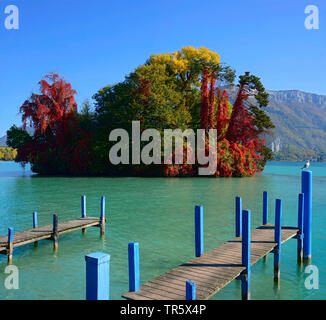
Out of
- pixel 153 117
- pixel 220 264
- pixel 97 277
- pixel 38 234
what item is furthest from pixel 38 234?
pixel 153 117

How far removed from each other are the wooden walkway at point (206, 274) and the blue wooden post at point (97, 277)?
1.79 meters

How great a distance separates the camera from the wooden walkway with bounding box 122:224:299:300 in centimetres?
649

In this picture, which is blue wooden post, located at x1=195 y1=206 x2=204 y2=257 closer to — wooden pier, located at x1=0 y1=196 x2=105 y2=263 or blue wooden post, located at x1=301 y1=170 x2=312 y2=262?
blue wooden post, located at x1=301 y1=170 x2=312 y2=262

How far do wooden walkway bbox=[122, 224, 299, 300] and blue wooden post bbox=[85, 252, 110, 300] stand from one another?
179cm

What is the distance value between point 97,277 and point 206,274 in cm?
354

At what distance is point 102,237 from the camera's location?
45.7 feet

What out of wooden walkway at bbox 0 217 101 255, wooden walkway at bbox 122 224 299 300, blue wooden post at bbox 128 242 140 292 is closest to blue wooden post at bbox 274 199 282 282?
wooden walkway at bbox 122 224 299 300

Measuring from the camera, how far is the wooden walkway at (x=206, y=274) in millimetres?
6491

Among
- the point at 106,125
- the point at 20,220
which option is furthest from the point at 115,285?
the point at 106,125

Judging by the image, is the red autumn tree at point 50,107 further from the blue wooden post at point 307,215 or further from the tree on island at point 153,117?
the blue wooden post at point 307,215

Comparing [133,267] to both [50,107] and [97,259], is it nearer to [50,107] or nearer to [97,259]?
[97,259]
